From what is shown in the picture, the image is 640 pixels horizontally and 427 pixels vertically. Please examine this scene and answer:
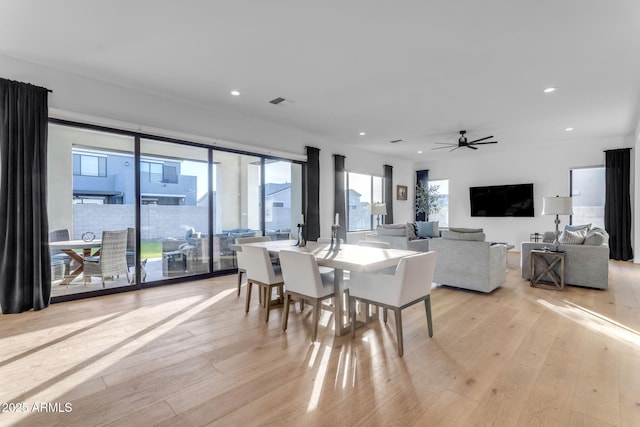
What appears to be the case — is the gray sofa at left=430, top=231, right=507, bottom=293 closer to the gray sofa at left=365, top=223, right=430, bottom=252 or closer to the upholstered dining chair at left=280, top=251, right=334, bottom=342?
the gray sofa at left=365, top=223, right=430, bottom=252

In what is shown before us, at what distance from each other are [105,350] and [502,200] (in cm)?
930

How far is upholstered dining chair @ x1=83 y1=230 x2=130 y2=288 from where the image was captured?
14.0ft

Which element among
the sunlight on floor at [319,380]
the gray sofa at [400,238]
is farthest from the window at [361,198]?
the sunlight on floor at [319,380]

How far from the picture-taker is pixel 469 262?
4406 mm

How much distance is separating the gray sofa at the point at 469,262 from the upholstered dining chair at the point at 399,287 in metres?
1.85

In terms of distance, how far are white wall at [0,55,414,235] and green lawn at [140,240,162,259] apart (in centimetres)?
161

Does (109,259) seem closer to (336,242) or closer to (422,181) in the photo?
(336,242)

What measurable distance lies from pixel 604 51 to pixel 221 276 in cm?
580

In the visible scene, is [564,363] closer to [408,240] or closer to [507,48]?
[507,48]

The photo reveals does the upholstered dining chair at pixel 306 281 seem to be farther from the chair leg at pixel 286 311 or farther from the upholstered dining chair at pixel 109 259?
the upholstered dining chair at pixel 109 259

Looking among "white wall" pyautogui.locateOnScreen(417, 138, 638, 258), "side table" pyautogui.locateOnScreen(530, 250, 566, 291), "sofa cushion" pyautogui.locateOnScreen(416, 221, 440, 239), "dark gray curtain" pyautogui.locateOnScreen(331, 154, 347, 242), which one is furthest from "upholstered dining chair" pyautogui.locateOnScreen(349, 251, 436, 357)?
"white wall" pyautogui.locateOnScreen(417, 138, 638, 258)

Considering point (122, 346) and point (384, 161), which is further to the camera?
point (384, 161)

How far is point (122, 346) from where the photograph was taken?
8.79 feet

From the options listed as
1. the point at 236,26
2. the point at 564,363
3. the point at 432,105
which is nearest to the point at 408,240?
the point at 432,105
